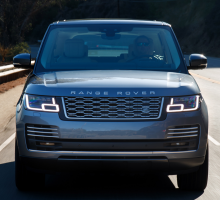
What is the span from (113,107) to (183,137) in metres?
0.74

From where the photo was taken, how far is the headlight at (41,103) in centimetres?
436

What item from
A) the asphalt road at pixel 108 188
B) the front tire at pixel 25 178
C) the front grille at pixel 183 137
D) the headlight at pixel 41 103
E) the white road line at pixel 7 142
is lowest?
the white road line at pixel 7 142

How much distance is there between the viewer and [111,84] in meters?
4.44

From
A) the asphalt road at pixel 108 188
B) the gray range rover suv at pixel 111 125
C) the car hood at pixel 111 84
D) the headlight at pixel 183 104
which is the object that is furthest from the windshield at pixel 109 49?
the asphalt road at pixel 108 188

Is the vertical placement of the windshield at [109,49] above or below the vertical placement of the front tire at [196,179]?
above

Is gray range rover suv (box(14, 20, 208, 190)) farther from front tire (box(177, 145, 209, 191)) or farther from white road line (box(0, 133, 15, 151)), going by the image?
white road line (box(0, 133, 15, 151))

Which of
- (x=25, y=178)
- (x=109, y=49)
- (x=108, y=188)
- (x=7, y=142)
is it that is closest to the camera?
(x=25, y=178)

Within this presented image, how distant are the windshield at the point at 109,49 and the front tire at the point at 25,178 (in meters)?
1.17

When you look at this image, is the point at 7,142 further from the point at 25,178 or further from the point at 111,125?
the point at 111,125

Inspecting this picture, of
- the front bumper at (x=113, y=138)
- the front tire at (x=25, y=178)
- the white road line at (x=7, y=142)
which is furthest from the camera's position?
the white road line at (x=7, y=142)

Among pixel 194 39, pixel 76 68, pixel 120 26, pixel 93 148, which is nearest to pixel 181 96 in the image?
pixel 93 148

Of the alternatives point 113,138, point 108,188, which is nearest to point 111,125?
point 113,138

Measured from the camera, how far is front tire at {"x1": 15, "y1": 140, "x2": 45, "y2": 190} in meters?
4.78

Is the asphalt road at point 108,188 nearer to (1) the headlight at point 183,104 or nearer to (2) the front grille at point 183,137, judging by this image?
(2) the front grille at point 183,137
